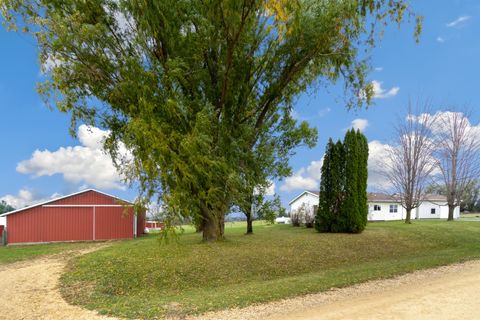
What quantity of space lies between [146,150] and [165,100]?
1.80 m

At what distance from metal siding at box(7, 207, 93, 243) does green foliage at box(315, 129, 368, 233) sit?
51.8ft

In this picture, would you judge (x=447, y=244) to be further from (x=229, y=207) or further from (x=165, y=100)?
(x=165, y=100)

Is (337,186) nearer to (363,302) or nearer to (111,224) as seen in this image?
(363,302)

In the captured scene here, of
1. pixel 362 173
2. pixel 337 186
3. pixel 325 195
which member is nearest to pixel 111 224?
pixel 325 195

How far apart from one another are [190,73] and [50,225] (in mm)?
17533

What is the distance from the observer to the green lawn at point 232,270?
721cm

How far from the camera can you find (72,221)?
24.1m

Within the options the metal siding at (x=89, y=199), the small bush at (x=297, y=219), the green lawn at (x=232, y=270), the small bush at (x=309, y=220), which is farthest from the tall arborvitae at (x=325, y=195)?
the metal siding at (x=89, y=199)

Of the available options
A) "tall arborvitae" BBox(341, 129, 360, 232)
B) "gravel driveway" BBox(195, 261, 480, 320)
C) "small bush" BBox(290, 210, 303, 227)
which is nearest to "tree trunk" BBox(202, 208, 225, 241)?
"tall arborvitae" BBox(341, 129, 360, 232)

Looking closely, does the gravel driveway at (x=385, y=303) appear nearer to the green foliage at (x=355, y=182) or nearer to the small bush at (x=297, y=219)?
the green foliage at (x=355, y=182)

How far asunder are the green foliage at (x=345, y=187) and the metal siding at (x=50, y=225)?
15803 mm

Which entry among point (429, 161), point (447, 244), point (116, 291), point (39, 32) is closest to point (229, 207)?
point (116, 291)

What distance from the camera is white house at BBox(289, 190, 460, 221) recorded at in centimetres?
3722

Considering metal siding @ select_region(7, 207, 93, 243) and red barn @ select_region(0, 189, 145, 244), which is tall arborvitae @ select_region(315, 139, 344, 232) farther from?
metal siding @ select_region(7, 207, 93, 243)
